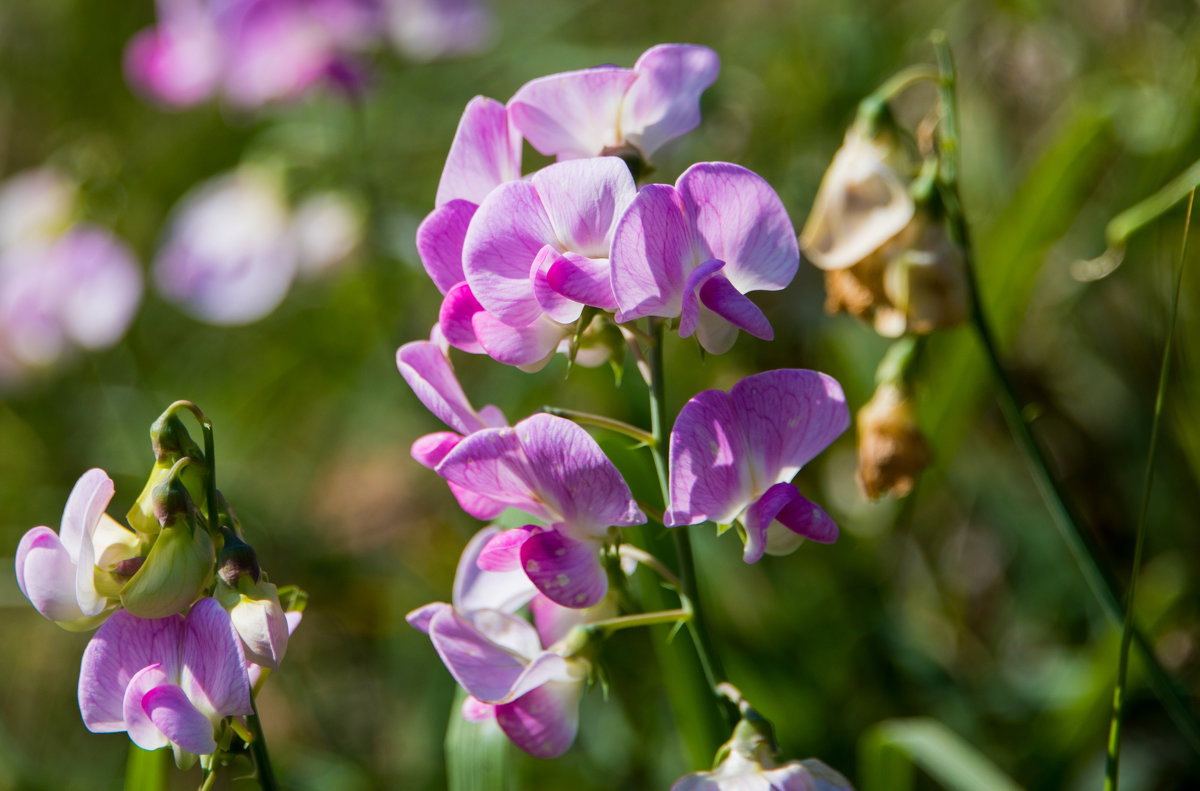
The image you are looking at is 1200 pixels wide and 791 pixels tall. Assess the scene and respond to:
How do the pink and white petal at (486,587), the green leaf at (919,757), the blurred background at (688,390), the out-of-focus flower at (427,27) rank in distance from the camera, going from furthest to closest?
the out-of-focus flower at (427,27)
the blurred background at (688,390)
the green leaf at (919,757)
the pink and white petal at (486,587)

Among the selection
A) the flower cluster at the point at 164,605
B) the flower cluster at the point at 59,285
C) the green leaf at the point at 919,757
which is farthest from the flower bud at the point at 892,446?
the flower cluster at the point at 59,285

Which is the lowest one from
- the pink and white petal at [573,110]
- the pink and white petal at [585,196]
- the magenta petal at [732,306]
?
the magenta petal at [732,306]

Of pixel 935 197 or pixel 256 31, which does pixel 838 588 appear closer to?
pixel 935 197

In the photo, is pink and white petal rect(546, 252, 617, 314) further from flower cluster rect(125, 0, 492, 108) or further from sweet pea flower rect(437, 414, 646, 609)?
flower cluster rect(125, 0, 492, 108)

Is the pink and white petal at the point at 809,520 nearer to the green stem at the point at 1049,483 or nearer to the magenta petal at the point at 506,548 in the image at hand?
the magenta petal at the point at 506,548

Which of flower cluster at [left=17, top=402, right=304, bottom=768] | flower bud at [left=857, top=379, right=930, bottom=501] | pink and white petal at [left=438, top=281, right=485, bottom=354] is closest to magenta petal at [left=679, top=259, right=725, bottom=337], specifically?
pink and white petal at [left=438, top=281, right=485, bottom=354]

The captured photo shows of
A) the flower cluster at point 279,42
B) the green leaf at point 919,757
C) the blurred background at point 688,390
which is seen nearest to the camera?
the green leaf at point 919,757

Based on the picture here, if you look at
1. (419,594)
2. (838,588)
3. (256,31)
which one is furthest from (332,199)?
(838,588)
